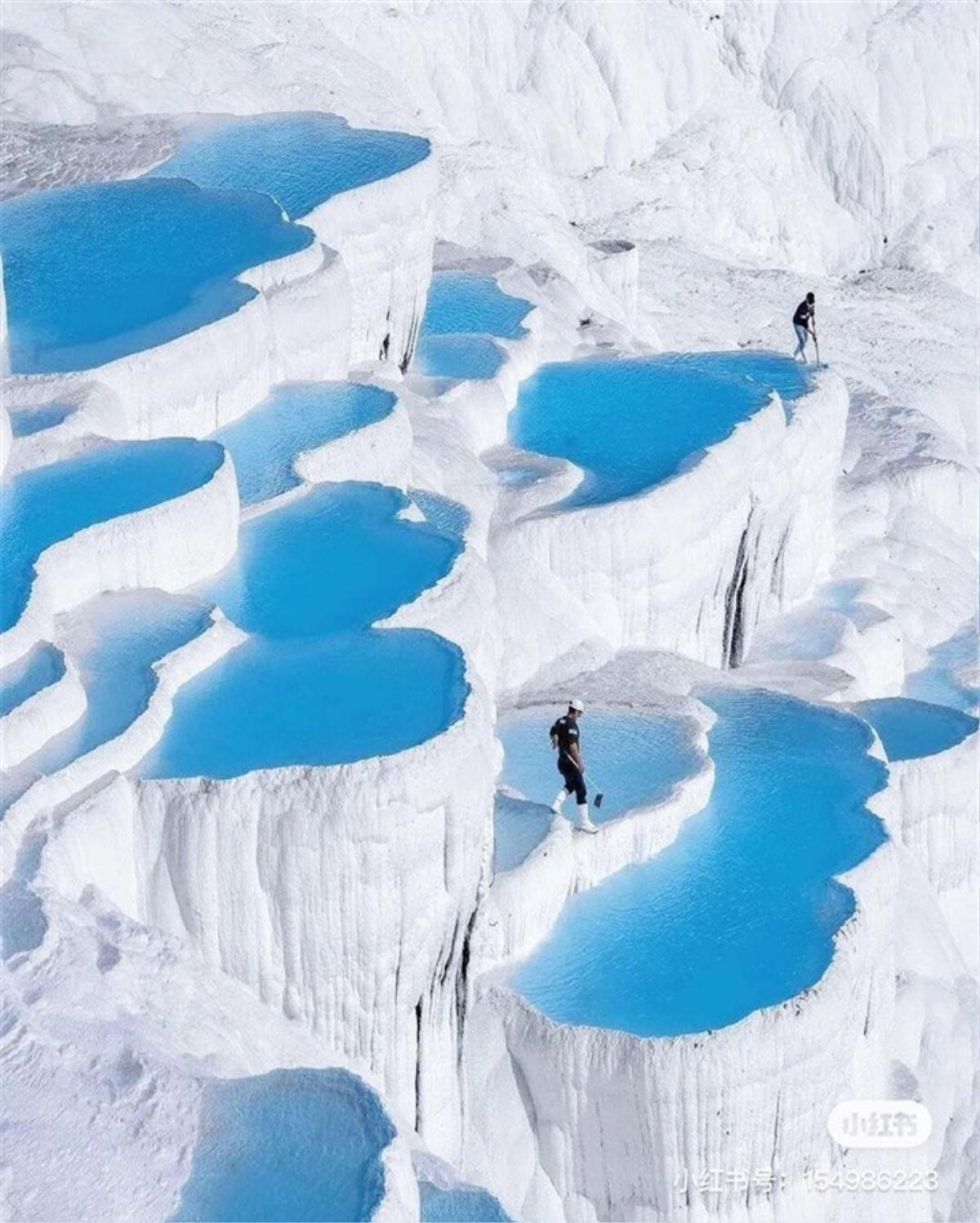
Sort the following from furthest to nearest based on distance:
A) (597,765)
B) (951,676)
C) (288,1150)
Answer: (951,676)
(597,765)
(288,1150)

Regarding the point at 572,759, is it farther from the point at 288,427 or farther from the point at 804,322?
the point at 804,322

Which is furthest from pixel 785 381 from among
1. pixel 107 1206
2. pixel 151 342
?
pixel 107 1206

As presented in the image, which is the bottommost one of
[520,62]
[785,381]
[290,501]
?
[520,62]

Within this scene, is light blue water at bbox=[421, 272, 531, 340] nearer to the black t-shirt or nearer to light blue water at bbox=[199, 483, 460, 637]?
light blue water at bbox=[199, 483, 460, 637]

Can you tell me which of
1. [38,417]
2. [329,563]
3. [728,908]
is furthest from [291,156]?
[728,908]

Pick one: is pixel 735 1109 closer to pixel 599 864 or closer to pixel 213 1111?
pixel 599 864

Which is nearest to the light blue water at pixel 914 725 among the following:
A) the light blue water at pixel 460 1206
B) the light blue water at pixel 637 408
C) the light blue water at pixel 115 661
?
the light blue water at pixel 637 408
